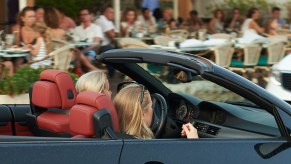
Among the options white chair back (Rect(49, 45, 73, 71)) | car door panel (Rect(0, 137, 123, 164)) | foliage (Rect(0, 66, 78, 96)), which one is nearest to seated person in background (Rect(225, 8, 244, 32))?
white chair back (Rect(49, 45, 73, 71))

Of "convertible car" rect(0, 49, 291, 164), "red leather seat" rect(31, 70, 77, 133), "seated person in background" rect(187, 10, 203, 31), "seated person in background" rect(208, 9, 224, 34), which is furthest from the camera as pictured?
"seated person in background" rect(187, 10, 203, 31)

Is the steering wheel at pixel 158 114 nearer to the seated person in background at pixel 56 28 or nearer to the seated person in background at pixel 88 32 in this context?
the seated person in background at pixel 56 28

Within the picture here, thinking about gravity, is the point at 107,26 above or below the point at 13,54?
above

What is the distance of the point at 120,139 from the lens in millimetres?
3607

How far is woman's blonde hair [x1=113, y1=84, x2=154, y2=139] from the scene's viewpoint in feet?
→ 13.4

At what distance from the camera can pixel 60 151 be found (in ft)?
11.1

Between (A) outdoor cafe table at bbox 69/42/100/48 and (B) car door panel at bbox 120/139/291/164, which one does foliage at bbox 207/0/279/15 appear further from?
(B) car door panel at bbox 120/139/291/164

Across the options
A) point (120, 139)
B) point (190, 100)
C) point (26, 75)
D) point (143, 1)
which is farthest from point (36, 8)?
point (120, 139)

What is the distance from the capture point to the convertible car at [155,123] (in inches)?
136

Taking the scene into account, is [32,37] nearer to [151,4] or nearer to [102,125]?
[151,4]

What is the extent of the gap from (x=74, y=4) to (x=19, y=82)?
645cm

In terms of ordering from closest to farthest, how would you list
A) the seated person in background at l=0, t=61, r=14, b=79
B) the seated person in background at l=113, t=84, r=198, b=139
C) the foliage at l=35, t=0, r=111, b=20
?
the seated person in background at l=113, t=84, r=198, b=139 < the seated person in background at l=0, t=61, r=14, b=79 < the foliage at l=35, t=0, r=111, b=20

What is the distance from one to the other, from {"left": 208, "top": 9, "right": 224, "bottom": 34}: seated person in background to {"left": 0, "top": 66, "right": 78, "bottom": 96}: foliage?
23.4 ft

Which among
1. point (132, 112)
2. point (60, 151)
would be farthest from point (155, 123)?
point (60, 151)
